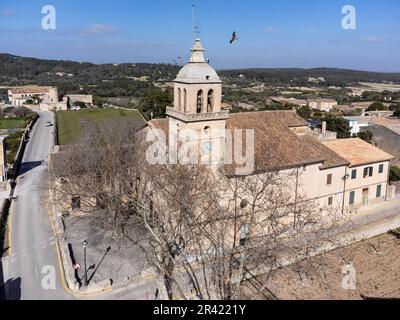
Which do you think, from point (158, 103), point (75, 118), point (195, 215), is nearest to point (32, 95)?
point (75, 118)

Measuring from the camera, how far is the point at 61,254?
2370 centimetres

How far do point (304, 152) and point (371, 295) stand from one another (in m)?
11.2

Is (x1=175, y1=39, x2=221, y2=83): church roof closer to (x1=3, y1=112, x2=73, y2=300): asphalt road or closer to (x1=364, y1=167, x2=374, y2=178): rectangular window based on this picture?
(x1=3, y1=112, x2=73, y2=300): asphalt road

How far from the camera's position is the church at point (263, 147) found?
24.4 metres

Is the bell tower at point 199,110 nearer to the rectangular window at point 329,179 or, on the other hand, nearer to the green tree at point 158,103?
the rectangular window at point 329,179

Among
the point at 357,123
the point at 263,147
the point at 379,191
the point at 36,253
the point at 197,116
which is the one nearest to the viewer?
the point at 36,253

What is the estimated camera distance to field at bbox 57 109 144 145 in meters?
63.5

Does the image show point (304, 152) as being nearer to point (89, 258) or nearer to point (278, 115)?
point (278, 115)

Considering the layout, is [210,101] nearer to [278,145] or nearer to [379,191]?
[278,145]

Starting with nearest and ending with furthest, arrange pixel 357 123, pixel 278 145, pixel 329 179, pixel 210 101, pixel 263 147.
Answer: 1. pixel 210 101
2. pixel 263 147
3. pixel 278 145
4. pixel 329 179
5. pixel 357 123

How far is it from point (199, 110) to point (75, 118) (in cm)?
6359

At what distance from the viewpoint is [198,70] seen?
2425 cm

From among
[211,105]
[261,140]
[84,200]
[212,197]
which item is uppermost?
[211,105]
